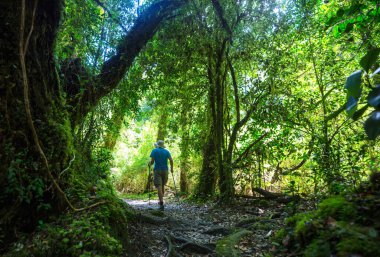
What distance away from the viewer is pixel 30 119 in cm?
357

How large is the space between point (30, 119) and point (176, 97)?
7.51 meters

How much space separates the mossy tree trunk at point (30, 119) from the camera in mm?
3768

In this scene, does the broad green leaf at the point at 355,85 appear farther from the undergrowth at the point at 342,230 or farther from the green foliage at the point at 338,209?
the green foliage at the point at 338,209

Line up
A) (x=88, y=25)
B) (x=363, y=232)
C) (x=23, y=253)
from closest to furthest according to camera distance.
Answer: (x=363, y=232) < (x=23, y=253) < (x=88, y=25)

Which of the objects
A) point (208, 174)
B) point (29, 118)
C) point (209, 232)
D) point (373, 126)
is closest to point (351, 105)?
point (373, 126)

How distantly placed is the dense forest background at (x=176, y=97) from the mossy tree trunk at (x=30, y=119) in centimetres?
Result: 2

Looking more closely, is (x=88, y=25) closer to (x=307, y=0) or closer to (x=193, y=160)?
(x=307, y=0)

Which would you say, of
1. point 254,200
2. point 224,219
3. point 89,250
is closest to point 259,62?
point 254,200

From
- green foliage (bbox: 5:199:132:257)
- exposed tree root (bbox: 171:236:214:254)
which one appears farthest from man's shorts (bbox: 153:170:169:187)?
green foliage (bbox: 5:199:132:257)

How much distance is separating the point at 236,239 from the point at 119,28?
522 cm

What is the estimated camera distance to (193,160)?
13.4 m

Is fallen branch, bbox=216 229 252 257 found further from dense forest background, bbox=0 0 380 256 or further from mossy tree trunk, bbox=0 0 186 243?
mossy tree trunk, bbox=0 0 186 243

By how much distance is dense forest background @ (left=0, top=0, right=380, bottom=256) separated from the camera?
3.84 meters

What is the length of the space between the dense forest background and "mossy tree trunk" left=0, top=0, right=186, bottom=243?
0.02m
